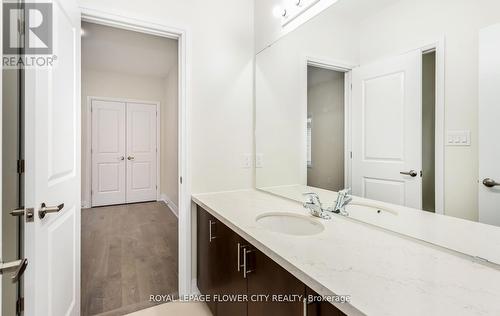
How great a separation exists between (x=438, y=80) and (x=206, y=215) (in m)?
1.44

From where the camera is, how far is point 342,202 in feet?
4.38

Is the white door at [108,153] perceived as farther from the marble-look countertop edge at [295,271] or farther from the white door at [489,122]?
the white door at [489,122]

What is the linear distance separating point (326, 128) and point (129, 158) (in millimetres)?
4456

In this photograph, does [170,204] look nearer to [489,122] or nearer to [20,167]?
[20,167]

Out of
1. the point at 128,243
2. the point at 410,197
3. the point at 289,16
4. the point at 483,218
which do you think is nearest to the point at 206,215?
the point at 410,197

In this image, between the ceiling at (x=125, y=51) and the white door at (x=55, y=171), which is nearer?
the white door at (x=55, y=171)

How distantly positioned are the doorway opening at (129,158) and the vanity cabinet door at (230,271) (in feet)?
2.79

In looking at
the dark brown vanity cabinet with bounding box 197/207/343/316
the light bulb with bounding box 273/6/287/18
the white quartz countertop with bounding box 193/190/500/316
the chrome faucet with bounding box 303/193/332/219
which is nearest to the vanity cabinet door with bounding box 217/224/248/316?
the dark brown vanity cabinet with bounding box 197/207/343/316

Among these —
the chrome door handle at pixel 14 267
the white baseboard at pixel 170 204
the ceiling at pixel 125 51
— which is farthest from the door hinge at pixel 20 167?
the white baseboard at pixel 170 204

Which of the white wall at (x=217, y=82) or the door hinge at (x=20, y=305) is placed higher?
the white wall at (x=217, y=82)

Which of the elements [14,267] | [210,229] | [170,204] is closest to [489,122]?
[210,229]

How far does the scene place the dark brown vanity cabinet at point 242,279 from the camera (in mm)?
853

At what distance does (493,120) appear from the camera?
81 cm

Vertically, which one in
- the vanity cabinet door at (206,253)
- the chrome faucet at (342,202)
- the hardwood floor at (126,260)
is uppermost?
the chrome faucet at (342,202)
